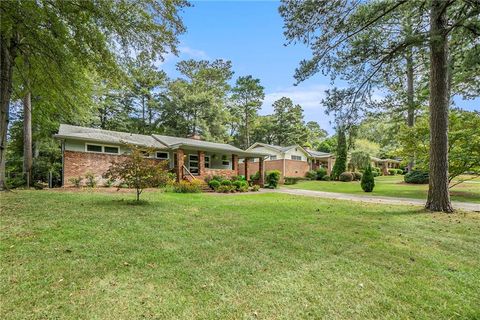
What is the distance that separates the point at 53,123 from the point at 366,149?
113 ft

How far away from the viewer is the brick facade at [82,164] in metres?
14.2

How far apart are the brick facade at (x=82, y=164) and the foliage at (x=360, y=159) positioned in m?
28.5

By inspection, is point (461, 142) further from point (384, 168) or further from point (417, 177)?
point (384, 168)

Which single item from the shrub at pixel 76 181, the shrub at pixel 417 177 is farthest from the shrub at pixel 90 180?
the shrub at pixel 417 177

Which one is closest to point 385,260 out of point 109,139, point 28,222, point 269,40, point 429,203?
point 429,203

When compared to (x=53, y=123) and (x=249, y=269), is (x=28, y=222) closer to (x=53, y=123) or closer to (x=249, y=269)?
(x=249, y=269)

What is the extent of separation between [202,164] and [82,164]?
292 inches

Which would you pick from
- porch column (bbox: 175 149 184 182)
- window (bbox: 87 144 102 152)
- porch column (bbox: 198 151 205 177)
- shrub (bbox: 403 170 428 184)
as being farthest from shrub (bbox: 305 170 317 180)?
window (bbox: 87 144 102 152)

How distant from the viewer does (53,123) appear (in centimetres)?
1830

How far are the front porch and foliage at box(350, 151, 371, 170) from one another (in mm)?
17304

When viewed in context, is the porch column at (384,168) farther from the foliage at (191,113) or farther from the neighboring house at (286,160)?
the foliage at (191,113)

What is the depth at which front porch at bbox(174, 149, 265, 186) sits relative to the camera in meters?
17.7

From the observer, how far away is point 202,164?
61.1 ft

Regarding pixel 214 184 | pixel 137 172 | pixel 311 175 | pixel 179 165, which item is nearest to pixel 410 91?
pixel 214 184
